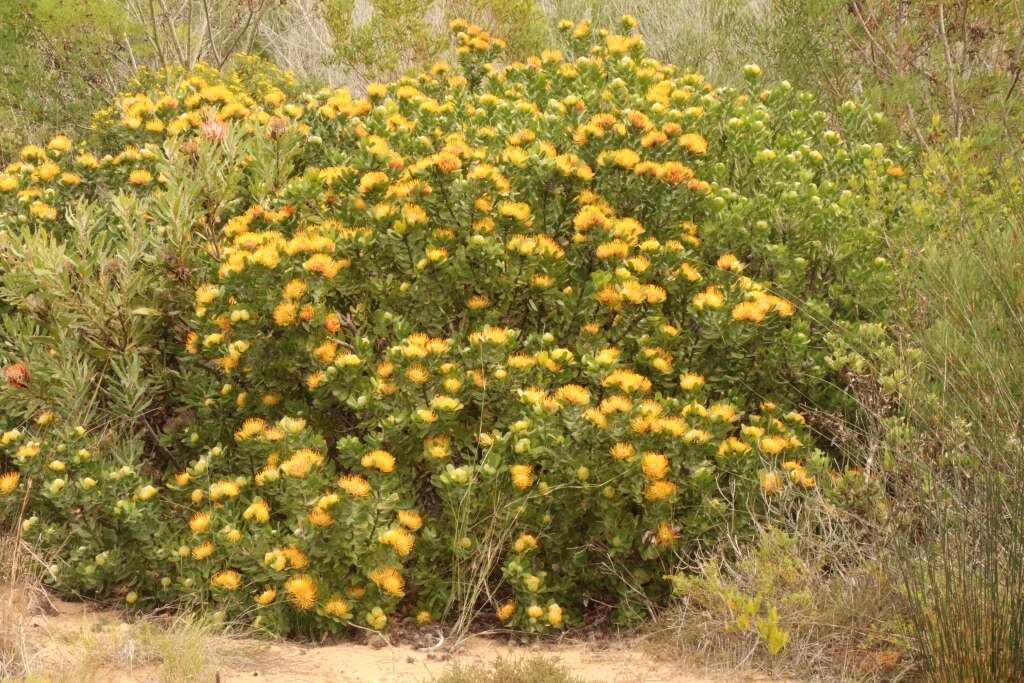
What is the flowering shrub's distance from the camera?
3.72 m

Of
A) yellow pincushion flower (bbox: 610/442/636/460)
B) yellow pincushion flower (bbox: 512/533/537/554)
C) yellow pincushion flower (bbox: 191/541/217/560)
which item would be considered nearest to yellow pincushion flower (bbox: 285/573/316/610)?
yellow pincushion flower (bbox: 191/541/217/560)

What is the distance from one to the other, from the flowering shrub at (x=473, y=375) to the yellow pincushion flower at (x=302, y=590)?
10mm

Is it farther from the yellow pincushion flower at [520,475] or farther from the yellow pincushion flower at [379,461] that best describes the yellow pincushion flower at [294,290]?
the yellow pincushion flower at [520,475]

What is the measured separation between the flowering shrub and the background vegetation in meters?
0.18

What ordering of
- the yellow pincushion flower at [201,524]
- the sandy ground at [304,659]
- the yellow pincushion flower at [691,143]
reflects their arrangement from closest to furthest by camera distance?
1. the sandy ground at [304,659]
2. the yellow pincushion flower at [201,524]
3. the yellow pincushion flower at [691,143]

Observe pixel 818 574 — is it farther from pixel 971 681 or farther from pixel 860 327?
pixel 860 327

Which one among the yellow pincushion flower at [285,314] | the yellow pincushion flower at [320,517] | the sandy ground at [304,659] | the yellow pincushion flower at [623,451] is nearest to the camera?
the sandy ground at [304,659]

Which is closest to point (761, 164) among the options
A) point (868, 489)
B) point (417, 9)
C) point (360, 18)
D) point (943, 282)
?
point (943, 282)

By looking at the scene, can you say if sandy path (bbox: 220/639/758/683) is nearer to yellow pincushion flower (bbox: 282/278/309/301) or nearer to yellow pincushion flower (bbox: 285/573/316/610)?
yellow pincushion flower (bbox: 285/573/316/610)

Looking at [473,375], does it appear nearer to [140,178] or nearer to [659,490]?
[659,490]

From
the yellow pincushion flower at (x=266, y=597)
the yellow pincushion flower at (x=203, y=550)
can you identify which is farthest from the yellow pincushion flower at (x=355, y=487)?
the yellow pincushion flower at (x=203, y=550)

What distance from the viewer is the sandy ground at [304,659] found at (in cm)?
332

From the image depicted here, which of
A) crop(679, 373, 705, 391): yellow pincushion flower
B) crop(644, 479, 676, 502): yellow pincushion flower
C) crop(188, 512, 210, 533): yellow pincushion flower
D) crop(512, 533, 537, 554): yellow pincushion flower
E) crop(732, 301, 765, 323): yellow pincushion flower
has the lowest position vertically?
crop(512, 533, 537, 554): yellow pincushion flower

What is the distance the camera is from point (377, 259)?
4.12m
